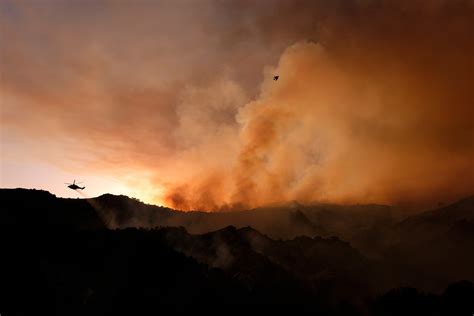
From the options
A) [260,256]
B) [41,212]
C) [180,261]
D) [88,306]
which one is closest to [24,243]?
[41,212]

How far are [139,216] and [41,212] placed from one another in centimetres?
4037

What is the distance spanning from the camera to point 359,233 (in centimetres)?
19112

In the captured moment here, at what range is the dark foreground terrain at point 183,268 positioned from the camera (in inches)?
4018

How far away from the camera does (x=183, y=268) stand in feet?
360

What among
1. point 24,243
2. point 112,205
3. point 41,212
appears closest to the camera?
point 24,243

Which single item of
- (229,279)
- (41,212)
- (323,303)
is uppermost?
(41,212)

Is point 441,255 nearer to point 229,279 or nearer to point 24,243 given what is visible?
point 229,279

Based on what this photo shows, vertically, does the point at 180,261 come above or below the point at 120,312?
above

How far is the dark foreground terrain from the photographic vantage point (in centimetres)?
10206

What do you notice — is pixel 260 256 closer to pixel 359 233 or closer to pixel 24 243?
pixel 24 243

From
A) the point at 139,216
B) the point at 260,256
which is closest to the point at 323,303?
the point at 260,256

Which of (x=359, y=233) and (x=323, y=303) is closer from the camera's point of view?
(x=323, y=303)

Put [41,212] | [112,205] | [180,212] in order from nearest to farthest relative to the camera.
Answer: [41,212] → [112,205] → [180,212]

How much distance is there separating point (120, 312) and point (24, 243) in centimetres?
3172
